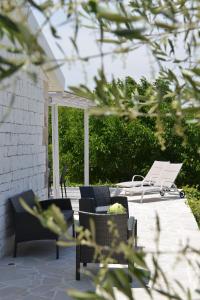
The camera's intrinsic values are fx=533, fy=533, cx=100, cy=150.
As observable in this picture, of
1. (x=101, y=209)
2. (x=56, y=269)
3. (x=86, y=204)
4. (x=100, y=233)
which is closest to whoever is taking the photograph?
(x=100, y=233)

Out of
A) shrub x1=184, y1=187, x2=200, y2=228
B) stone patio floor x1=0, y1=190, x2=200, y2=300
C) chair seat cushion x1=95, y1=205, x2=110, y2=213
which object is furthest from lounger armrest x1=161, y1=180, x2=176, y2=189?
chair seat cushion x1=95, y1=205, x2=110, y2=213

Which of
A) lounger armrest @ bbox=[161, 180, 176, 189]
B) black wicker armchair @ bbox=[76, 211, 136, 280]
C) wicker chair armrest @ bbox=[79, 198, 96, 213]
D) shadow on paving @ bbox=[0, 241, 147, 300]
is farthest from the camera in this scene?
lounger armrest @ bbox=[161, 180, 176, 189]

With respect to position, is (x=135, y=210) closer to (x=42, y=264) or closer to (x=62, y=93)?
(x=62, y=93)

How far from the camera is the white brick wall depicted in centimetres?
709

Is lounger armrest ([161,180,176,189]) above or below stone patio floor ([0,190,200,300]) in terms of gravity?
above

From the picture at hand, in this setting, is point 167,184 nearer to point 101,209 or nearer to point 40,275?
point 101,209

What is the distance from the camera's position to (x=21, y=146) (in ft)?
26.5

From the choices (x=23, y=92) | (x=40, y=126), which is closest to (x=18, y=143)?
(x=23, y=92)

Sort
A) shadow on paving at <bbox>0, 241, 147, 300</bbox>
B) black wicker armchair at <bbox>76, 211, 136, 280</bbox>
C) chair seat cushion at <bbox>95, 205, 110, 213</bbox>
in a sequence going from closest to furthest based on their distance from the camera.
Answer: shadow on paving at <bbox>0, 241, 147, 300</bbox> → black wicker armchair at <bbox>76, 211, 136, 280</bbox> → chair seat cushion at <bbox>95, 205, 110, 213</bbox>

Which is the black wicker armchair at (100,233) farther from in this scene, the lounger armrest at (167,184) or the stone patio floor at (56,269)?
the lounger armrest at (167,184)

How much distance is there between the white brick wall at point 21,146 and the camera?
7.09 meters

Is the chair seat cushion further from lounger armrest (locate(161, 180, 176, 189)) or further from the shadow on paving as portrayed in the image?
lounger armrest (locate(161, 180, 176, 189))

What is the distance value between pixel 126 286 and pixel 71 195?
45.5 feet

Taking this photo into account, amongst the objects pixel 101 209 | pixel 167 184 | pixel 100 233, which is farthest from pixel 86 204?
pixel 167 184
